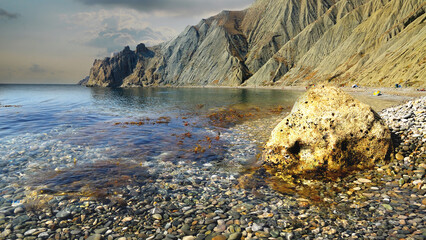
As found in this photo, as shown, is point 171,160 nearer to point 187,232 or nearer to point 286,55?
point 187,232

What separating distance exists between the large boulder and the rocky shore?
0.87 metres

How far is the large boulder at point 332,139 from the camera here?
10.0 m

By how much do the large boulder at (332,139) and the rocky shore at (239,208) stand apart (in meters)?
0.87

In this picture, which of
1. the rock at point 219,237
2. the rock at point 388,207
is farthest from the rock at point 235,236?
the rock at point 388,207

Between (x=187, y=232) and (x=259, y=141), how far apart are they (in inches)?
447

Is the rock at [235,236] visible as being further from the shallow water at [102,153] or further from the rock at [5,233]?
the rock at [5,233]

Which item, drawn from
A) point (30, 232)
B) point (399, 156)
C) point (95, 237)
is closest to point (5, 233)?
point (30, 232)

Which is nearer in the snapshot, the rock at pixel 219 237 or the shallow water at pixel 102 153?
the rock at pixel 219 237

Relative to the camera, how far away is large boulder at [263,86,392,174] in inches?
394

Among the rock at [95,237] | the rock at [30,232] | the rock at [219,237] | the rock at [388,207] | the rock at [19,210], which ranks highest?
the rock at [388,207]

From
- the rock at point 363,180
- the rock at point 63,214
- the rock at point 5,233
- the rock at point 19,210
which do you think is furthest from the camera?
the rock at point 363,180

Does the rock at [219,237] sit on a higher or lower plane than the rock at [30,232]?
higher

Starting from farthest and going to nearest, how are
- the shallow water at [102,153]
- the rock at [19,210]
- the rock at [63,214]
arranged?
the shallow water at [102,153] → the rock at [19,210] → the rock at [63,214]

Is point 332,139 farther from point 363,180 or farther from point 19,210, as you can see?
point 19,210
